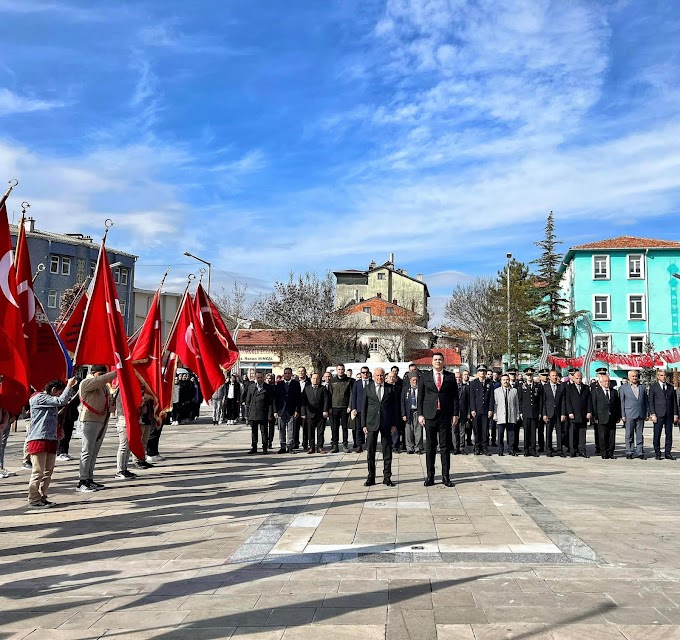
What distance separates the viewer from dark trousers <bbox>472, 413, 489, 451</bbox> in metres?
16.5

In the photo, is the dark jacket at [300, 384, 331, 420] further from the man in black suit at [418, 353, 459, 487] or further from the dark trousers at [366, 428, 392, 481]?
the man in black suit at [418, 353, 459, 487]

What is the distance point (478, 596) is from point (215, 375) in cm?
1102

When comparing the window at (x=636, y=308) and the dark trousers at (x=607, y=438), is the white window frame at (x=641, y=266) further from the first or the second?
the dark trousers at (x=607, y=438)

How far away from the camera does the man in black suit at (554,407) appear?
16062 millimetres

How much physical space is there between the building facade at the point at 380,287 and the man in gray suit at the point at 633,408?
70820mm

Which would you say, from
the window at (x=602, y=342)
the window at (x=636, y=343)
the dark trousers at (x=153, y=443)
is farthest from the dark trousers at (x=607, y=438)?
the window at (x=636, y=343)

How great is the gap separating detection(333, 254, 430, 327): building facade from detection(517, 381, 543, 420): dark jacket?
70741 mm

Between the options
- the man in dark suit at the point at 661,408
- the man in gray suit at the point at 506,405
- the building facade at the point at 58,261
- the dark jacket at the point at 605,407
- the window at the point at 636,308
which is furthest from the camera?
the building facade at the point at 58,261

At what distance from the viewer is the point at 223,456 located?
15.6 metres

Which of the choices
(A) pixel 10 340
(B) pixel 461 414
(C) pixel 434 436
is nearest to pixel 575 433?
(B) pixel 461 414

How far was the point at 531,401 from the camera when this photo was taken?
53.0ft

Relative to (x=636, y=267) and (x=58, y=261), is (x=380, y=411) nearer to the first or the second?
(x=636, y=267)

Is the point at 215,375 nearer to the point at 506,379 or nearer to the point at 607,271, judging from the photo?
the point at 506,379

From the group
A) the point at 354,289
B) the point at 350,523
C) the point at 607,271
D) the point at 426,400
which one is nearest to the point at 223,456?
the point at 426,400
